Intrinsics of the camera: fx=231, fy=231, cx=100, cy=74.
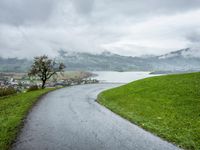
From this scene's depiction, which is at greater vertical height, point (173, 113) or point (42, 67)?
point (42, 67)

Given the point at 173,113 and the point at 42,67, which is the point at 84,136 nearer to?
the point at 173,113

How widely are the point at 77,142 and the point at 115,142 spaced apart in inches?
78.2

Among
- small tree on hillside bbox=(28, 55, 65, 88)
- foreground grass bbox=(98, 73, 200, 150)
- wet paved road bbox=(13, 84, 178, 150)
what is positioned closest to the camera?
wet paved road bbox=(13, 84, 178, 150)

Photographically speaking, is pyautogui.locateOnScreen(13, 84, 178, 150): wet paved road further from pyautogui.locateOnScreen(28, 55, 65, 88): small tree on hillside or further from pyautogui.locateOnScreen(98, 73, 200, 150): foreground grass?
pyautogui.locateOnScreen(28, 55, 65, 88): small tree on hillside

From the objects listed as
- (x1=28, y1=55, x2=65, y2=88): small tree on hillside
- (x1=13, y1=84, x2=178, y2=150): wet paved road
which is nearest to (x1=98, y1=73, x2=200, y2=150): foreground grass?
(x1=13, y1=84, x2=178, y2=150): wet paved road

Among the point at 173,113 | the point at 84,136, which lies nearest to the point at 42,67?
the point at 173,113

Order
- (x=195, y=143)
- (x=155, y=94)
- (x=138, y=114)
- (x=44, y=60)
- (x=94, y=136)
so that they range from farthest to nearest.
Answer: (x=44, y=60) < (x=155, y=94) < (x=138, y=114) < (x=94, y=136) < (x=195, y=143)

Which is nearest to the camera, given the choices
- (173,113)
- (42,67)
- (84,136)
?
(84,136)

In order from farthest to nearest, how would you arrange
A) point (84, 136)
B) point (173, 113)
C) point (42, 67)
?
point (42, 67) < point (173, 113) < point (84, 136)

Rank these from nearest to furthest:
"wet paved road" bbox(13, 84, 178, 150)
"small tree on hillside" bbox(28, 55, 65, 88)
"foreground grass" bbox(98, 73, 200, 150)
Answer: "wet paved road" bbox(13, 84, 178, 150) → "foreground grass" bbox(98, 73, 200, 150) → "small tree on hillside" bbox(28, 55, 65, 88)

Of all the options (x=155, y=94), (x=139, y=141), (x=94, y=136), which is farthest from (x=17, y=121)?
(x=155, y=94)

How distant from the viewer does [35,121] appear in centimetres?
1770

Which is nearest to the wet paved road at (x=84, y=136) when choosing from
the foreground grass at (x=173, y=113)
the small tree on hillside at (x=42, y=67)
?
the foreground grass at (x=173, y=113)

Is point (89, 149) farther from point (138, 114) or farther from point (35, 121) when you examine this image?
point (138, 114)
